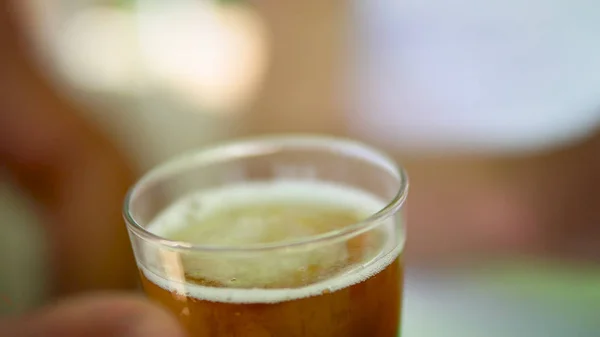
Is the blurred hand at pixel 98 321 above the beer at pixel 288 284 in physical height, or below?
below

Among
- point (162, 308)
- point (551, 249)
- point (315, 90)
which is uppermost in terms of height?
point (162, 308)

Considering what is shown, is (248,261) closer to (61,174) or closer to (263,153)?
(263,153)

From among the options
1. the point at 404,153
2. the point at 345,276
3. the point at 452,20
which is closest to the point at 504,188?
the point at 404,153

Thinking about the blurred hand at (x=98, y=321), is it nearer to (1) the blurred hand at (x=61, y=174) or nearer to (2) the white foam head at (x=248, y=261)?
(2) the white foam head at (x=248, y=261)

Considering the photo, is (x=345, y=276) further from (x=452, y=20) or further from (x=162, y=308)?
(x=452, y=20)

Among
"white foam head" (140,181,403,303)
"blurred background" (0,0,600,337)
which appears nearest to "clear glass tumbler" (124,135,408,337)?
A: "white foam head" (140,181,403,303)

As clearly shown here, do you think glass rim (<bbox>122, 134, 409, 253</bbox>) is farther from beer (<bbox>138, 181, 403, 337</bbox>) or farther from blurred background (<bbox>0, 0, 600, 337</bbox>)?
blurred background (<bbox>0, 0, 600, 337</bbox>)

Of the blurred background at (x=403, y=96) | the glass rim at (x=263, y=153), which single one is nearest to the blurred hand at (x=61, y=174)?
the blurred background at (x=403, y=96)
